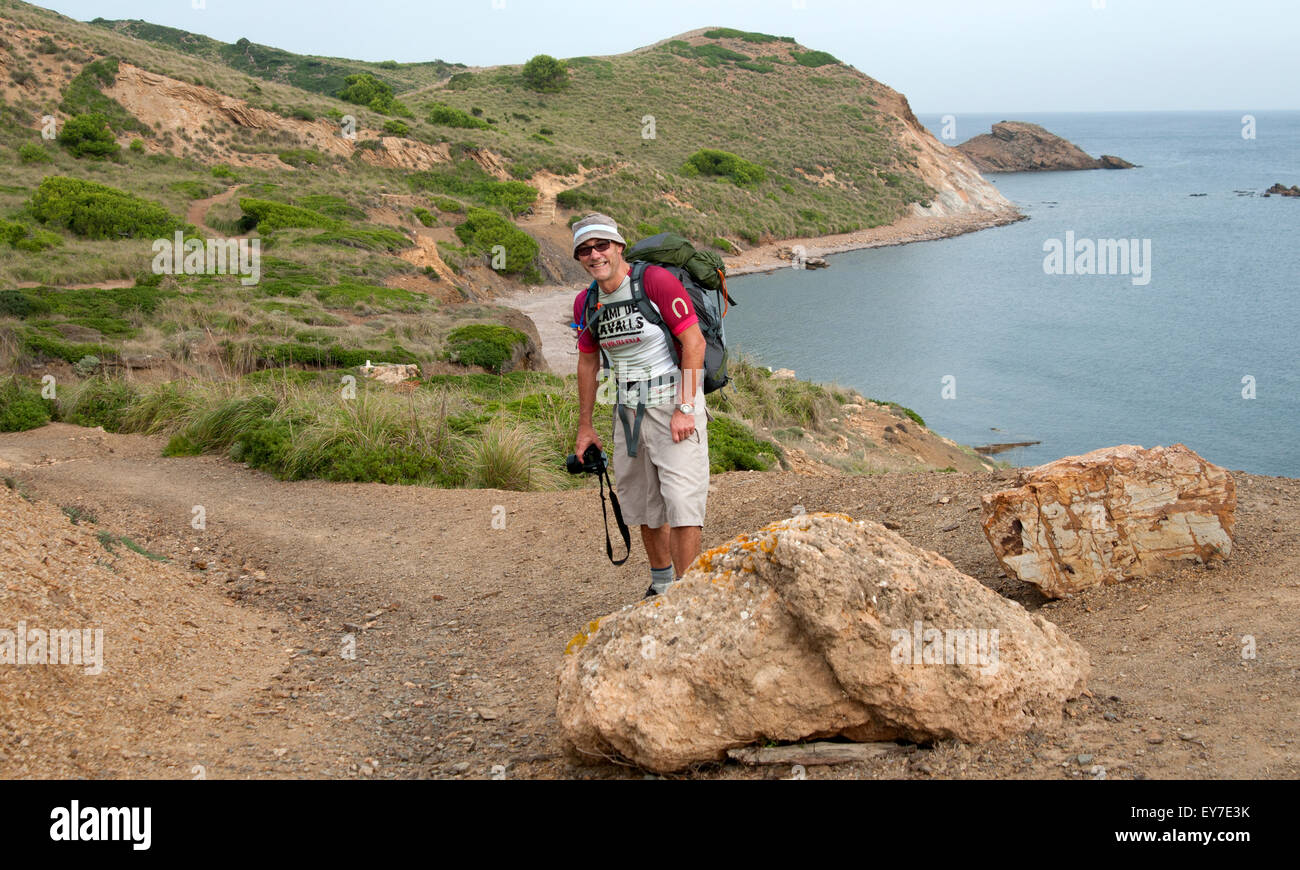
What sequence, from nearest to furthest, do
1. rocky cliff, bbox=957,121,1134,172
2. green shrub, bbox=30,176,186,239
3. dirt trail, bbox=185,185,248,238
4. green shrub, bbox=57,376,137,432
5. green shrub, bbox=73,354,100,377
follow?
green shrub, bbox=57,376,137,432, green shrub, bbox=73,354,100,377, green shrub, bbox=30,176,186,239, dirt trail, bbox=185,185,248,238, rocky cliff, bbox=957,121,1134,172

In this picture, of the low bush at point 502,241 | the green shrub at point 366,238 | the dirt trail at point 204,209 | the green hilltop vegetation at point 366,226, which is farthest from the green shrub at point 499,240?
the dirt trail at point 204,209

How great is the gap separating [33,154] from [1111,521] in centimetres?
3359

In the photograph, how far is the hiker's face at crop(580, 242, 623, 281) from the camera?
13.4ft

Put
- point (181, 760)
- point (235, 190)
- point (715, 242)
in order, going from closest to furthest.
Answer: point (181, 760)
point (235, 190)
point (715, 242)

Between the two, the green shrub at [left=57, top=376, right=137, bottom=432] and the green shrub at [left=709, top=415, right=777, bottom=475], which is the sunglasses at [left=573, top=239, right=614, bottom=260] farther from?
the green shrub at [left=57, top=376, right=137, bottom=432]

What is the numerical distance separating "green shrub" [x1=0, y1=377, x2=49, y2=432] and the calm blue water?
53.0 ft

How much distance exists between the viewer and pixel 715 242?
140 feet

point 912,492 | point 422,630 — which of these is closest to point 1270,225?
point 912,492

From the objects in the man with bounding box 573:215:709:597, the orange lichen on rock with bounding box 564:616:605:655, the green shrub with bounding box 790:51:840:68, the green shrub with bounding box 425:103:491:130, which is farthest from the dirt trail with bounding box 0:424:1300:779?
the green shrub with bounding box 790:51:840:68

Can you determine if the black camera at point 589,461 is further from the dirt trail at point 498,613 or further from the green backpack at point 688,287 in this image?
the dirt trail at point 498,613

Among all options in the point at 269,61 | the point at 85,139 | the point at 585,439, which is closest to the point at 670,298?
the point at 585,439

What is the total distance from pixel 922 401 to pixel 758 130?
44.6 metres

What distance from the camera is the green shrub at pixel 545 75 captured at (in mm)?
64062

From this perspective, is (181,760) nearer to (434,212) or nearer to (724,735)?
(724,735)
